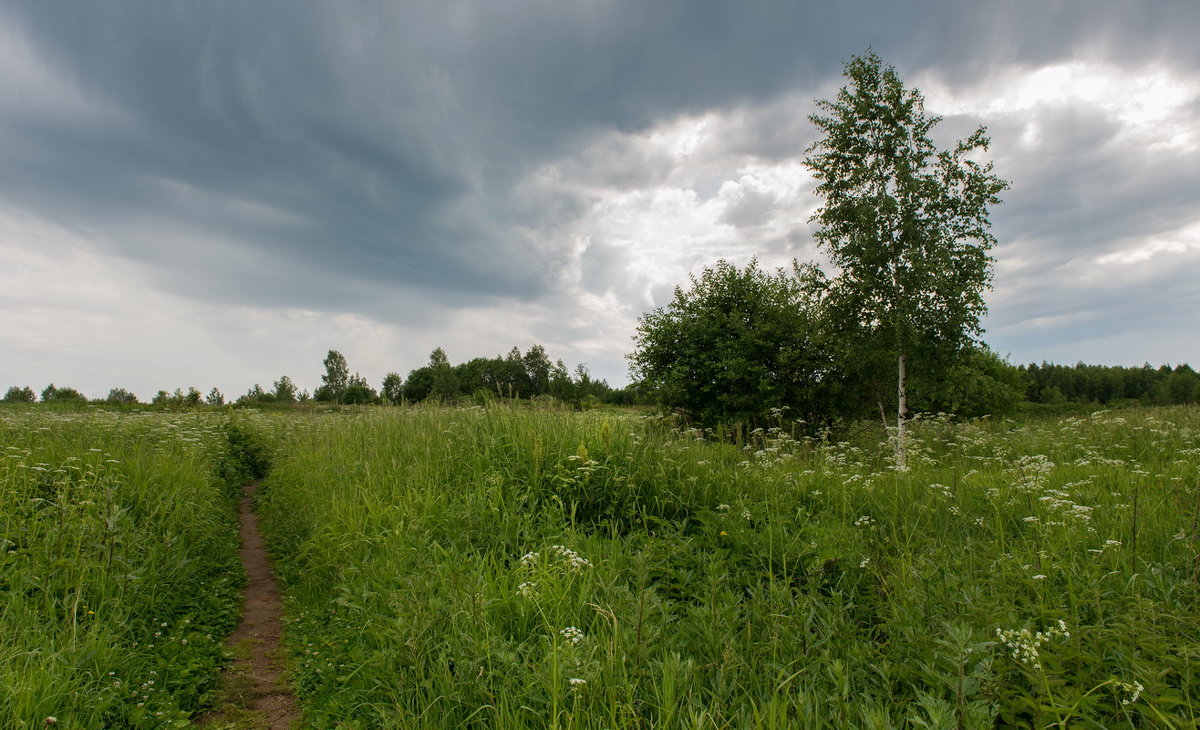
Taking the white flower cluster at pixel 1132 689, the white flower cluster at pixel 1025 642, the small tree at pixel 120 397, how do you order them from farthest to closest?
1. the small tree at pixel 120 397
2. the white flower cluster at pixel 1025 642
3. the white flower cluster at pixel 1132 689

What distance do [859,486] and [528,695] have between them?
5.04m

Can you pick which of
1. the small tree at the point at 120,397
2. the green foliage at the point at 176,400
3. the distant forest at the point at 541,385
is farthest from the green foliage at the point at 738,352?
the small tree at the point at 120,397

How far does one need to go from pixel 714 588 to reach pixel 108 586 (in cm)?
554

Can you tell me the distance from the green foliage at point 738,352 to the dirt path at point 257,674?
15.6m

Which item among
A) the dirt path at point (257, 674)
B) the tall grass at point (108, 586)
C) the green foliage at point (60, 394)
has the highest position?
the green foliage at point (60, 394)

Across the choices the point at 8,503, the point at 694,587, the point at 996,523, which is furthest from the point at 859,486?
the point at 8,503

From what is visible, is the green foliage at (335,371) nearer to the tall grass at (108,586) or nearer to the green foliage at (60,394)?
the green foliage at (60,394)

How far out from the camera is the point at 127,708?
381cm

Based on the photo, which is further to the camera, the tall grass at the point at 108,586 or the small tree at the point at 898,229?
the small tree at the point at 898,229

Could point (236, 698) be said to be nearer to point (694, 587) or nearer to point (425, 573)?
point (425, 573)

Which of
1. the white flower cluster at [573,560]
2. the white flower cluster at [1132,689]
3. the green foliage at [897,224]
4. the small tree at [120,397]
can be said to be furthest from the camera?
the small tree at [120,397]

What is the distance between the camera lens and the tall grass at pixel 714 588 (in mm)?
2676

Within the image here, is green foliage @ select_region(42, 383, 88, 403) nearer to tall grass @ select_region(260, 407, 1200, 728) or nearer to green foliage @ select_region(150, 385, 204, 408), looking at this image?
green foliage @ select_region(150, 385, 204, 408)

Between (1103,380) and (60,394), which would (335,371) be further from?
(1103,380)
